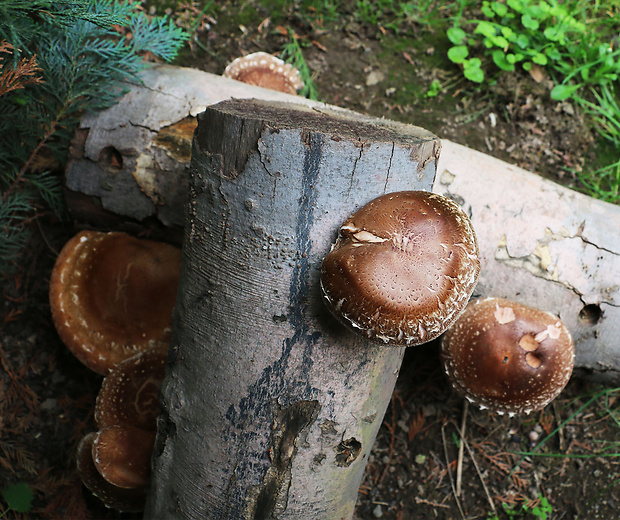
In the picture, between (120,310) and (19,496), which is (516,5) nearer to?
(120,310)

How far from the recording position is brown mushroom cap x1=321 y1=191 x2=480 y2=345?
1.93 meters

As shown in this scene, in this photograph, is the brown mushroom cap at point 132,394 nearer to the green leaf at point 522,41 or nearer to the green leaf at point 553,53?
the green leaf at point 522,41

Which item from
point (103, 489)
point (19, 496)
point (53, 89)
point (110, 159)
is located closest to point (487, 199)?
point (110, 159)

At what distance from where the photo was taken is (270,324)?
218 centimetres

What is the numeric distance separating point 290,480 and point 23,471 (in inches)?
95.9

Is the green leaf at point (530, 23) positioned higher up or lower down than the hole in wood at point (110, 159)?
higher up

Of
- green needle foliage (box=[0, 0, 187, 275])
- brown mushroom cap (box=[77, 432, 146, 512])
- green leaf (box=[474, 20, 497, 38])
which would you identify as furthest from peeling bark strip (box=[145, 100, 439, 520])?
green leaf (box=[474, 20, 497, 38])

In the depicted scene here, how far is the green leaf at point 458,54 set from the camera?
164 inches

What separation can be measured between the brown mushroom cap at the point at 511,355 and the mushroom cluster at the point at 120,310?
201cm

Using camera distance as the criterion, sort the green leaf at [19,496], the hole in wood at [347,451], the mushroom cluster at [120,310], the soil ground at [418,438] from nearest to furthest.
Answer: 1. the hole in wood at [347,451]
2. the mushroom cluster at [120,310]
3. the green leaf at [19,496]
4. the soil ground at [418,438]

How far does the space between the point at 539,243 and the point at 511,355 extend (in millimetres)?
732

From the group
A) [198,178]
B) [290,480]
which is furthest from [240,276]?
[290,480]

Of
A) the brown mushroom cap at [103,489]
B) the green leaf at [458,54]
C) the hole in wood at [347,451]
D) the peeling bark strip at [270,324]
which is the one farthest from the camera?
the green leaf at [458,54]

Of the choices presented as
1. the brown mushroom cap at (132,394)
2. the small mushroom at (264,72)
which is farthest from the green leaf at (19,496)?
the small mushroom at (264,72)
